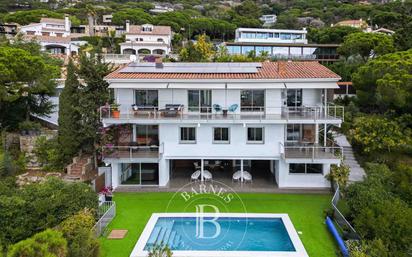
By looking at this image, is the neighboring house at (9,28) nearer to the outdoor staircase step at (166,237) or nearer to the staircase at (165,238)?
the staircase at (165,238)

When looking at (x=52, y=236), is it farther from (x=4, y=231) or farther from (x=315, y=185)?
(x=315, y=185)

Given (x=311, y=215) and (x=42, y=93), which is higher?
(x=42, y=93)

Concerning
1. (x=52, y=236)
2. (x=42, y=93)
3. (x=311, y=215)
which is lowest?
(x=311, y=215)

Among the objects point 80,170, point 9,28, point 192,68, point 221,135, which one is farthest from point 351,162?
point 9,28

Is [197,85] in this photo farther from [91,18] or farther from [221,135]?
[91,18]

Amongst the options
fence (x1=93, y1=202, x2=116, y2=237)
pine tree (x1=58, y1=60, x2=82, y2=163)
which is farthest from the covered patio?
pine tree (x1=58, y1=60, x2=82, y2=163)

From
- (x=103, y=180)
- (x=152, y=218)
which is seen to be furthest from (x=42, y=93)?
(x=152, y=218)

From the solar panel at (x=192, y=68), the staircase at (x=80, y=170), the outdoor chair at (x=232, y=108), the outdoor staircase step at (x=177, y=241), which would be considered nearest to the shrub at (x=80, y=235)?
the outdoor staircase step at (x=177, y=241)
